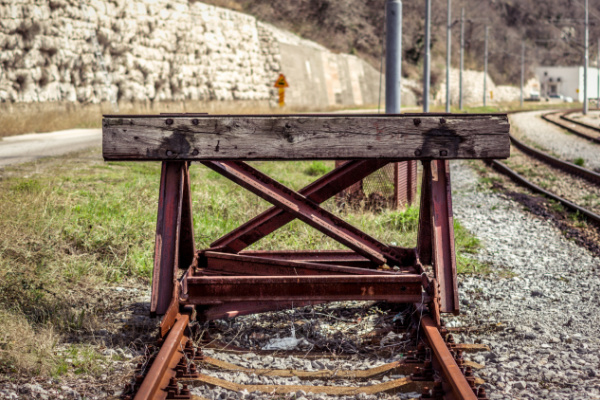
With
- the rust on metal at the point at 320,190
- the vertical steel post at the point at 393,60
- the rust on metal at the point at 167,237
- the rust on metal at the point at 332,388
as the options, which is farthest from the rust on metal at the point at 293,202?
the vertical steel post at the point at 393,60

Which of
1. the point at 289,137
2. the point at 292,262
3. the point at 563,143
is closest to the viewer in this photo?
the point at 289,137

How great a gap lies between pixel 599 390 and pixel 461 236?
4.39 meters

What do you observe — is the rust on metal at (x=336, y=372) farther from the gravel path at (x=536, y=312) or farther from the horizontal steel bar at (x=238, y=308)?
the horizontal steel bar at (x=238, y=308)

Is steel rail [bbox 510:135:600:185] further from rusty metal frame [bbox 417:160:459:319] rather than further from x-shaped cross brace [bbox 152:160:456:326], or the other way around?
rusty metal frame [bbox 417:160:459:319]

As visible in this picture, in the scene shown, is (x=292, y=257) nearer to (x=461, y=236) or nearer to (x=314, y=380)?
(x=314, y=380)

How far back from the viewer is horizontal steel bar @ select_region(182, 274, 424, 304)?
433 cm

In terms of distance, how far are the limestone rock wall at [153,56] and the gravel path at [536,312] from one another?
58.0 feet

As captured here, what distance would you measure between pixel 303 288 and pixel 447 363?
1170 mm

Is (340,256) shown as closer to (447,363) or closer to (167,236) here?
(167,236)

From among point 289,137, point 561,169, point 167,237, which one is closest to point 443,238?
point 289,137

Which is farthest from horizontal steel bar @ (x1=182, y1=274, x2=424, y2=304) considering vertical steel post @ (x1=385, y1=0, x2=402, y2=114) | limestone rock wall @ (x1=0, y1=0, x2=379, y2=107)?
limestone rock wall @ (x1=0, y1=0, x2=379, y2=107)

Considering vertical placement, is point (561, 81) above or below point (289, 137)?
above

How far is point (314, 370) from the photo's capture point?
3.97 meters

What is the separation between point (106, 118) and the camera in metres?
4.35
